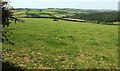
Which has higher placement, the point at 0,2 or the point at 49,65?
the point at 0,2

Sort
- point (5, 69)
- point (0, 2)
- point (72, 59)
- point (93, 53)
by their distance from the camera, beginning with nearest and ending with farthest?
point (0, 2) < point (5, 69) < point (72, 59) < point (93, 53)

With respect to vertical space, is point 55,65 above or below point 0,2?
below

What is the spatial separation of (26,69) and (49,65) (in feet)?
5.50

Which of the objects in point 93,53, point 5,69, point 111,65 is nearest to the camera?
point 5,69

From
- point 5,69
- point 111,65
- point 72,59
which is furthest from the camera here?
point 72,59

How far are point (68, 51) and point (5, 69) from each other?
24.1 feet

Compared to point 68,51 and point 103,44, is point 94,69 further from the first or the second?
point 103,44

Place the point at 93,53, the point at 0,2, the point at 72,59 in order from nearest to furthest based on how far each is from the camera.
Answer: the point at 0,2 < the point at 72,59 < the point at 93,53

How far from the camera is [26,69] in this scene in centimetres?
1509

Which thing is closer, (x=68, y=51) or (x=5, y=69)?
(x=5, y=69)

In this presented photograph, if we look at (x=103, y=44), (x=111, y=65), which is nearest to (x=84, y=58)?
(x=111, y=65)

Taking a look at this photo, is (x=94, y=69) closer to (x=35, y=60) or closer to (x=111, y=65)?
(x=111, y=65)

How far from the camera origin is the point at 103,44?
2567cm

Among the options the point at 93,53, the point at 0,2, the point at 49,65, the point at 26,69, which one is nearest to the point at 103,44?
the point at 93,53
